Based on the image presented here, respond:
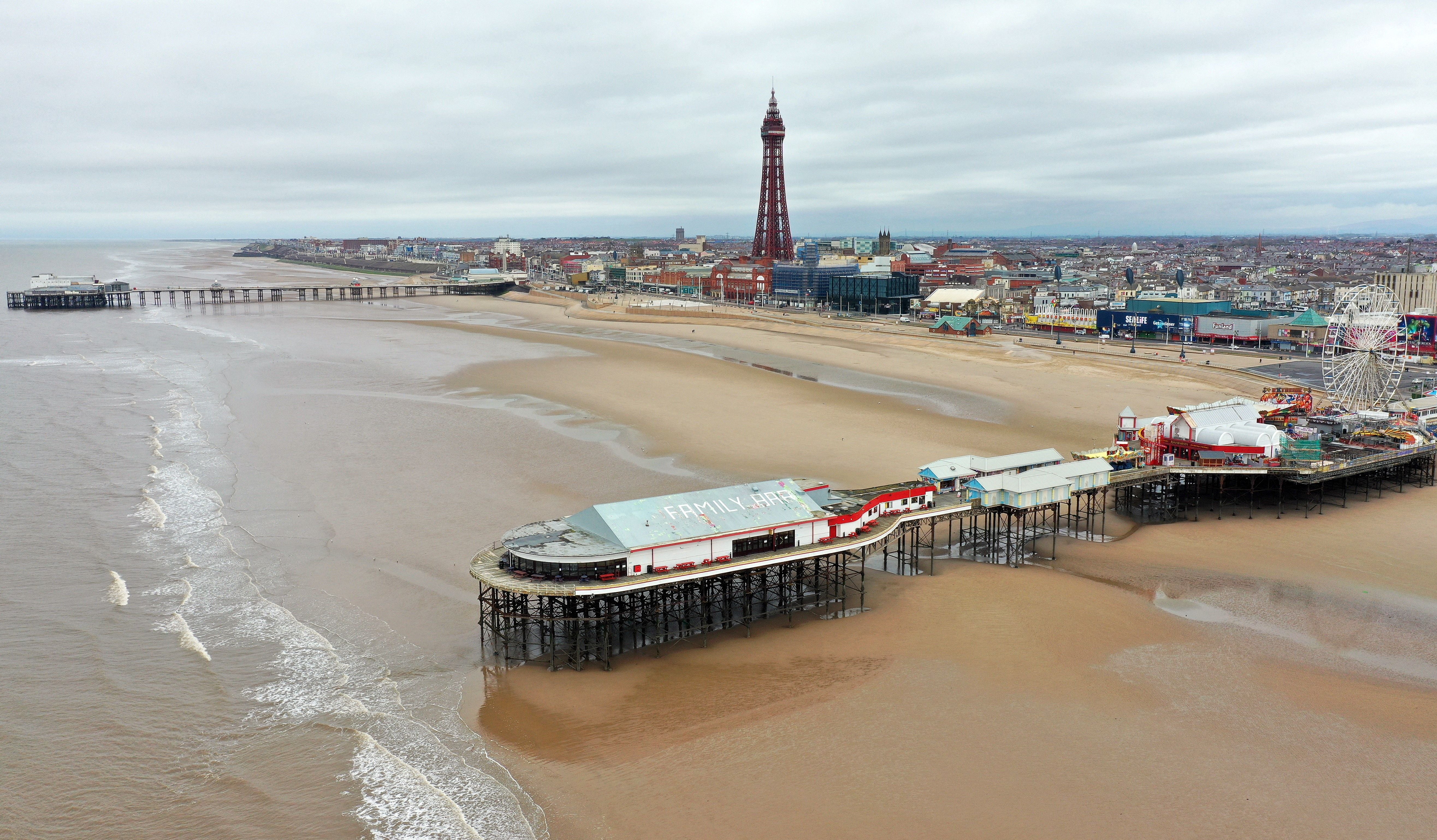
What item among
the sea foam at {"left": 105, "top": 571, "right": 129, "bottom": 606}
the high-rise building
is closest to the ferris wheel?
the high-rise building

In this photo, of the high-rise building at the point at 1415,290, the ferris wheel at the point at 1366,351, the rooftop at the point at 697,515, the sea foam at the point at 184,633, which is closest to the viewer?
the sea foam at the point at 184,633

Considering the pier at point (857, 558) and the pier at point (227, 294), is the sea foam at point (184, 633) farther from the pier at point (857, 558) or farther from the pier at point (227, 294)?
the pier at point (227, 294)

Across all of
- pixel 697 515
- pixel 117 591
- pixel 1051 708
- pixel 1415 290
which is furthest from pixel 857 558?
pixel 1415 290

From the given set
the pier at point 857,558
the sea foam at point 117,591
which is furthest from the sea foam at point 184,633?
the pier at point 857,558

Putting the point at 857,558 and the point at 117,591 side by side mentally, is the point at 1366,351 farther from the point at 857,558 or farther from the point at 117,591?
the point at 117,591

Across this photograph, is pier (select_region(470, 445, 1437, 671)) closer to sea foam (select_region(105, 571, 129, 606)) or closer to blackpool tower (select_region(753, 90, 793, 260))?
sea foam (select_region(105, 571, 129, 606))

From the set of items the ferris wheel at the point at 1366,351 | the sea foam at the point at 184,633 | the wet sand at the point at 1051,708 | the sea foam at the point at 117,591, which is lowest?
the wet sand at the point at 1051,708
